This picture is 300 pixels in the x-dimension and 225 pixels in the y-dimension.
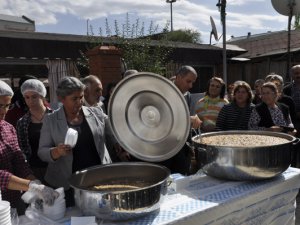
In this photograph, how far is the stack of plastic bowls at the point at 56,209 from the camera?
1.45 meters

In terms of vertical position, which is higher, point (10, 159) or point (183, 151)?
point (10, 159)

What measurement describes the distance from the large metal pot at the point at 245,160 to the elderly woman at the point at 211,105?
157 cm

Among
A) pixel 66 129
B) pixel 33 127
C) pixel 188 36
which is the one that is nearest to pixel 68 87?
pixel 66 129

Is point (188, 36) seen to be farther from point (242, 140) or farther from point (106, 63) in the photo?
point (242, 140)

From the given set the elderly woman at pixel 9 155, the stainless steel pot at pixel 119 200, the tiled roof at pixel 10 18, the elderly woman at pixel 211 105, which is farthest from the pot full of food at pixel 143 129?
the tiled roof at pixel 10 18

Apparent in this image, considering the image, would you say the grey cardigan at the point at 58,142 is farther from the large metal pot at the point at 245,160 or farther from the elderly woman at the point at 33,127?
the large metal pot at the point at 245,160

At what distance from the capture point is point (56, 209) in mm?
1461

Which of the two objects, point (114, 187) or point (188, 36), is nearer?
point (114, 187)

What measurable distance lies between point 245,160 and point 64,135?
1.06 meters

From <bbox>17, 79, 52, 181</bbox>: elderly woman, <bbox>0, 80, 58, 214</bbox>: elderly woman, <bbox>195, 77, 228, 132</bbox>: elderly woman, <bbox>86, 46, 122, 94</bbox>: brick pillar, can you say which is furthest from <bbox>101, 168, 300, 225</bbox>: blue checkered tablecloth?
<bbox>86, 46, 122, 94</bbox>: brick pillar

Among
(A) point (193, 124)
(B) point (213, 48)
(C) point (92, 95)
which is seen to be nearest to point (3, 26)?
(B) point (213, 48)

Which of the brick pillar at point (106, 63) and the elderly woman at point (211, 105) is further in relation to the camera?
the brick pillar at point (106, 63)

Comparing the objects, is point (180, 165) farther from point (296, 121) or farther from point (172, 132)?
point (296, 121)

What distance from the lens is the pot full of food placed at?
171 centimetres
